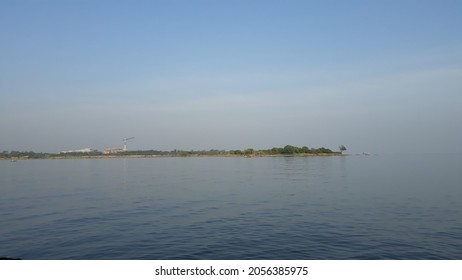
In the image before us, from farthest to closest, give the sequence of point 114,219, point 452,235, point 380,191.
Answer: point 380,191, point 114,219, point 452,235

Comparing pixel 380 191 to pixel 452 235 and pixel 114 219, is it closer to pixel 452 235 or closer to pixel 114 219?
pixel 452 235

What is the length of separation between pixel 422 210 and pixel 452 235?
8489mm

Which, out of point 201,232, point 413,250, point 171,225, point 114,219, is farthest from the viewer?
point 114,219

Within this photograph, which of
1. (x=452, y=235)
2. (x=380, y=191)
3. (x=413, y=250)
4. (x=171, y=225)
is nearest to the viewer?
(x=413, y=250)

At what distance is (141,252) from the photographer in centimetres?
1828

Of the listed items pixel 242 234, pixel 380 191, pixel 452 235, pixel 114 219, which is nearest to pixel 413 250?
pixel 452 235

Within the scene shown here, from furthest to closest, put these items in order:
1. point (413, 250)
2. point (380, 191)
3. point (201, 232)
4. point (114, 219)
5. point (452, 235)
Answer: point (380, 191)
point (114, 219)
point (201, 232)
point (452, 235)
point (413, 250)

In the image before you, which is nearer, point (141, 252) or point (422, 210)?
point (141, 252)
